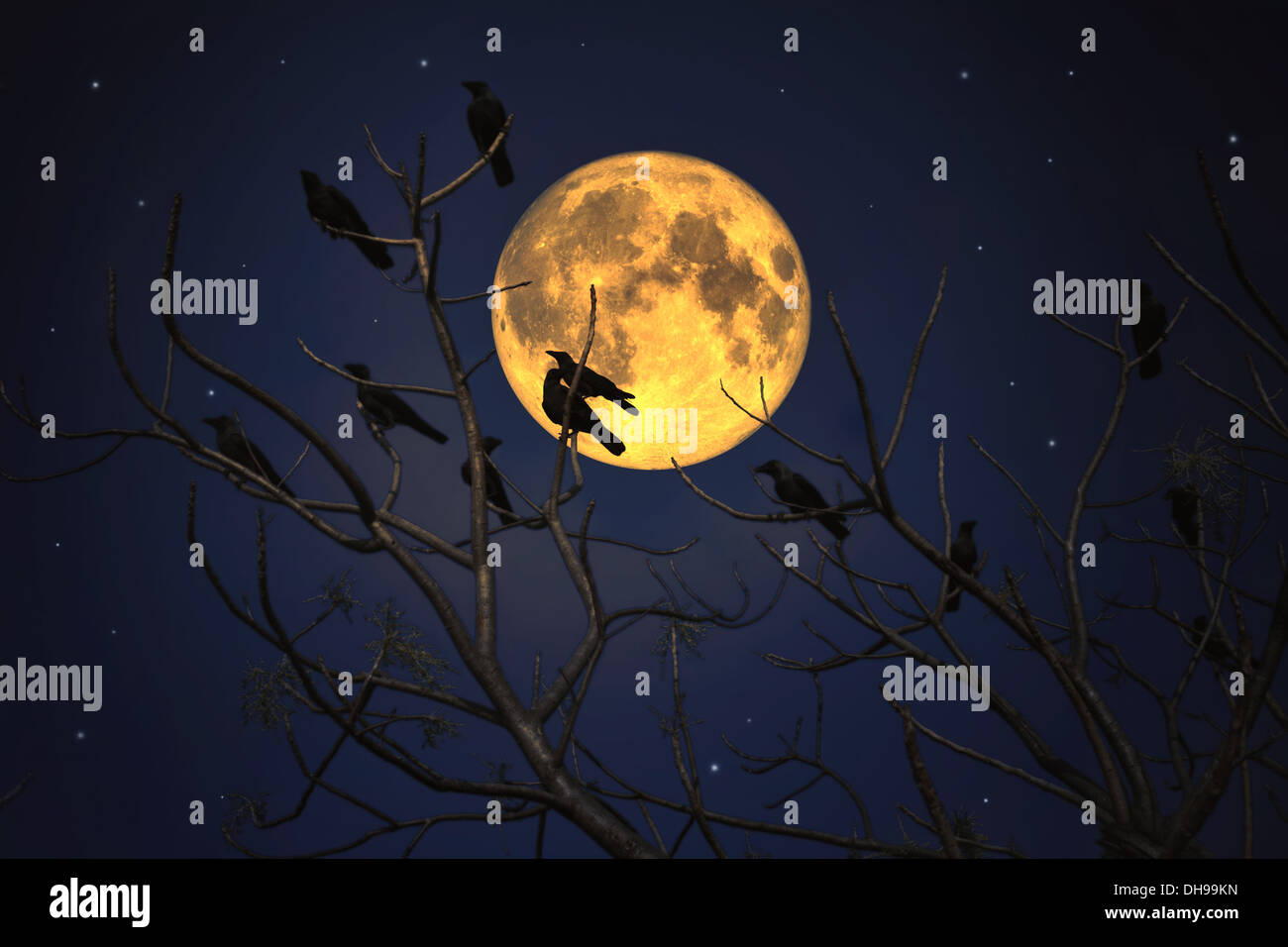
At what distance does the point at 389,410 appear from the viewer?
6262 mm

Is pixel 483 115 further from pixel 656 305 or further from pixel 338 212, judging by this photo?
pixel 656 305

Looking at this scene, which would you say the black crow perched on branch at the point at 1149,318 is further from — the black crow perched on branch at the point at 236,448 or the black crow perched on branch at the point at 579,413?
the black crow perched on branch at the point at 236,448

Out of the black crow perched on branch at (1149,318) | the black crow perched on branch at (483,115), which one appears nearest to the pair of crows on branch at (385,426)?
the black crow perched on branch at (483,115)

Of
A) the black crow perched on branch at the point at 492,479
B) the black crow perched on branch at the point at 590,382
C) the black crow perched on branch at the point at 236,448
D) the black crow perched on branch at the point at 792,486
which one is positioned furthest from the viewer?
the black crow perched on branch at the point at 792,486

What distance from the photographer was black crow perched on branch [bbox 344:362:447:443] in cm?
604

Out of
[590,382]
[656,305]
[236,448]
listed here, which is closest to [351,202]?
[236,448]

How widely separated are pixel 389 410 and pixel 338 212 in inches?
57.8

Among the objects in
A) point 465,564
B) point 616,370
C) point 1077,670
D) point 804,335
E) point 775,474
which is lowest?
point 1077,670

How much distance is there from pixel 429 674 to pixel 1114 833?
9.41 feet

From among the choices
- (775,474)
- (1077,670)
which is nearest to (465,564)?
(1077,670)

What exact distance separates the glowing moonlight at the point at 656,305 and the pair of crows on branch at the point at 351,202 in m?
0.80

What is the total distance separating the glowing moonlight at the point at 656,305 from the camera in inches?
213

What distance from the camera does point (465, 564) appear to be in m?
3.21
